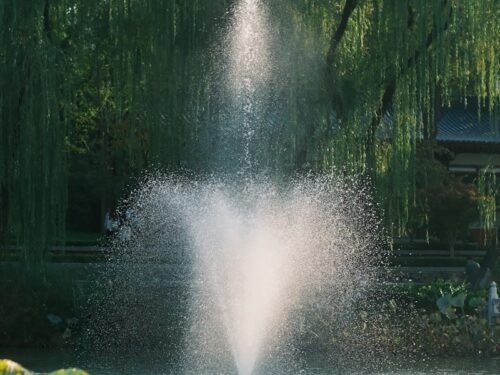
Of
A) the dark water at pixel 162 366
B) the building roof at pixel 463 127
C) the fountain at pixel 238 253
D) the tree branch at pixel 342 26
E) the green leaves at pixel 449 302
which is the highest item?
the tree branch at pixel 342 26

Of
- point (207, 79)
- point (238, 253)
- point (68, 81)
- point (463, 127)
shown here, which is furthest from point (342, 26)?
point (463, 127)

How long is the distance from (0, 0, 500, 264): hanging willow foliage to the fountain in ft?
0.88

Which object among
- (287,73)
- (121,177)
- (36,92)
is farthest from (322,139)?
(121,177)

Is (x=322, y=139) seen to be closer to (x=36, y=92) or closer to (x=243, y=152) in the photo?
(x=243, y=152)

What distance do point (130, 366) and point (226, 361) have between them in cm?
129

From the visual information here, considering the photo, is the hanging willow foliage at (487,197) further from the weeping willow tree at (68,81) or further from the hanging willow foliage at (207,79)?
the weeping willow tree at (68,81)

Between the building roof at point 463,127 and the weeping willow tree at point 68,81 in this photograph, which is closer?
the weeping willow tree at point 68,81

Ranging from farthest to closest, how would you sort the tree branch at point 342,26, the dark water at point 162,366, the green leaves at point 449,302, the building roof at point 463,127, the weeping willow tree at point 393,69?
1. the building roof at point 463,127
2. the green leaves at point 449,302
3. the tree branch at point 342,26
4. the weeping willow tree at point 393,69
5. the dark water at point 162,366

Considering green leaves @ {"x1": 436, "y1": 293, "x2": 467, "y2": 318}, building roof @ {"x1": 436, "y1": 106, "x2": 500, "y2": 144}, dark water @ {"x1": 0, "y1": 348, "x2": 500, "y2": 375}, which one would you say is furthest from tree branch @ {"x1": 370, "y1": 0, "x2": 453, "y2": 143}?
building roof @ {"x1": 436, "y1": 106, "x2": 500, "y2": 144}

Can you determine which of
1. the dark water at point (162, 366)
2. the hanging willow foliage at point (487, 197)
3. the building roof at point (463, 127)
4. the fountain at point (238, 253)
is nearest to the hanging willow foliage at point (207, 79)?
the fountain at point (238, 253)

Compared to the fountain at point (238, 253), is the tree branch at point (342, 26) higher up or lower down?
higher up

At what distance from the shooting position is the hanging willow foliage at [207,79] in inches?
591

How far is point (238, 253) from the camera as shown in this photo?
1466 cm

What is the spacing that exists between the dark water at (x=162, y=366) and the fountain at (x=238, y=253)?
477 mm
